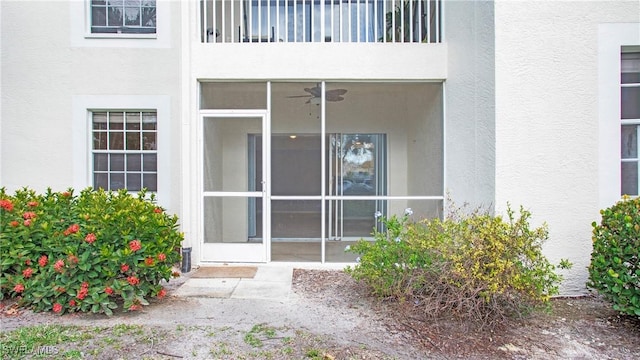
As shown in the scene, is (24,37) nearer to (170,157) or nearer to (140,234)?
(170,157)

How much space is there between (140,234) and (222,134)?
249 centimetres

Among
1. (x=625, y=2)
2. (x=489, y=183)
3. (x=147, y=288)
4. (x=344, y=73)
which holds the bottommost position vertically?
(x=147, y=288)

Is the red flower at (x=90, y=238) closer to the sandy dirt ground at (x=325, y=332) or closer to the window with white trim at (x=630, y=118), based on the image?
the sandy dirt ground at (x=325, y=332)

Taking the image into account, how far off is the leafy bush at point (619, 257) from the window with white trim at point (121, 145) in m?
6.11

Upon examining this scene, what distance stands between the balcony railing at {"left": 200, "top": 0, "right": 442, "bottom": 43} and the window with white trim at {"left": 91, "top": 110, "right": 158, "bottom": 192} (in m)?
1.76

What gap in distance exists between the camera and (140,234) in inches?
157

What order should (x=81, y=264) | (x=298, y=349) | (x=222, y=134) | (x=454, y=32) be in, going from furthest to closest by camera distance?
(x=222, y=134), (x=454, y=32), (x=81, y=264), (x=298, y=349)

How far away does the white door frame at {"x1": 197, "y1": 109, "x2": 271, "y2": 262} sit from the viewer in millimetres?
6004

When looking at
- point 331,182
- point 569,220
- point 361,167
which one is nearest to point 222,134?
point 331,182

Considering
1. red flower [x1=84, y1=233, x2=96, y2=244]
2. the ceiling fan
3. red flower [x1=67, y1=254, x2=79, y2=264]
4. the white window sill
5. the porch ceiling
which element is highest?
the white window sill

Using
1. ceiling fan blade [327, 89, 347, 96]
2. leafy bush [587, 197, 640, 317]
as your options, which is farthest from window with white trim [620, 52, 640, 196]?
ceiling fan blade [327, 89, 347, 96]

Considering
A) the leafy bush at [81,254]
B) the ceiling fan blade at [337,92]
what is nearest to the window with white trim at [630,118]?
the ceiling fan blade at [337,92]

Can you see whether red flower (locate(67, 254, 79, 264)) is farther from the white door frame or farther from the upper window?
the upper window

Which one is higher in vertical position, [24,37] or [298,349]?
[24,37]
